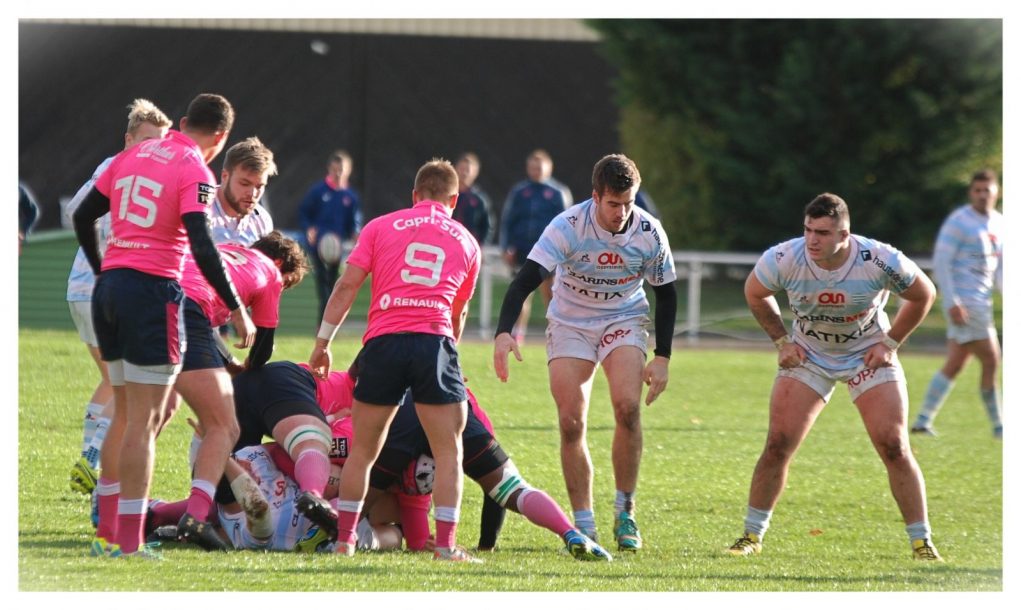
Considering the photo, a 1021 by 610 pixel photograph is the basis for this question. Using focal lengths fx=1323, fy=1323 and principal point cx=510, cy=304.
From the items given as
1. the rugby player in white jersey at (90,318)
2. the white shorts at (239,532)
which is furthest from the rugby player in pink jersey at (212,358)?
the rugby player in white jersey at (90,318)

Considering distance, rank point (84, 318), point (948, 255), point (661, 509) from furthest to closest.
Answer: point (948, 255), point (661, 509), point (84, 318)

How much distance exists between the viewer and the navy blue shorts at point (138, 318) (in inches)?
230

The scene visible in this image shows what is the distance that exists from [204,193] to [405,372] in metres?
1.26

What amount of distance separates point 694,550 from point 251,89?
64.0ft

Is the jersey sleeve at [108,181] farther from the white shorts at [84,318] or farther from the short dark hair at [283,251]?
the white shorts at [84,318]

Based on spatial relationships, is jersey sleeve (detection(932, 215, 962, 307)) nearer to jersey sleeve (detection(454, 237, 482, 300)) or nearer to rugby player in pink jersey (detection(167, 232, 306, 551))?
jersey sleeve (detection(454, 237, 482, 300))

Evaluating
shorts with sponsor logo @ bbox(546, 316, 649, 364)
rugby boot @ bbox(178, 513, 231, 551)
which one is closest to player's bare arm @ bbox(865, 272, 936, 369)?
shorts with sponsor logo @ bbox(546, 316, 649, 364)

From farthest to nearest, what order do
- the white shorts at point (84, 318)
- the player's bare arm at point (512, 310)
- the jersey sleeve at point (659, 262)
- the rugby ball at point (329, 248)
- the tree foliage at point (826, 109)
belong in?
1. the tree foliage at point (826, 109)
2. the rugby ball at point (329, 248)
3. the white shorts at point (84, 318)
4. the jersey sleeve at point (659, 262)
5. the player's bare arm at point (512, 310)

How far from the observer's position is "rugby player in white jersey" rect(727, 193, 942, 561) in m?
7.03

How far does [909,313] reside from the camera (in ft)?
23.3

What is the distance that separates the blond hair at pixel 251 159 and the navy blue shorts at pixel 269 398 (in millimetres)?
1050

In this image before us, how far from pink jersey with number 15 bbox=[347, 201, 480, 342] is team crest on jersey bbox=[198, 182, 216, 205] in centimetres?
82

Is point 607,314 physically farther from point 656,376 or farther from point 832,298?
point 832,298

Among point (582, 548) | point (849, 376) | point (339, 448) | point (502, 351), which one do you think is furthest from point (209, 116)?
point (849, 376)
